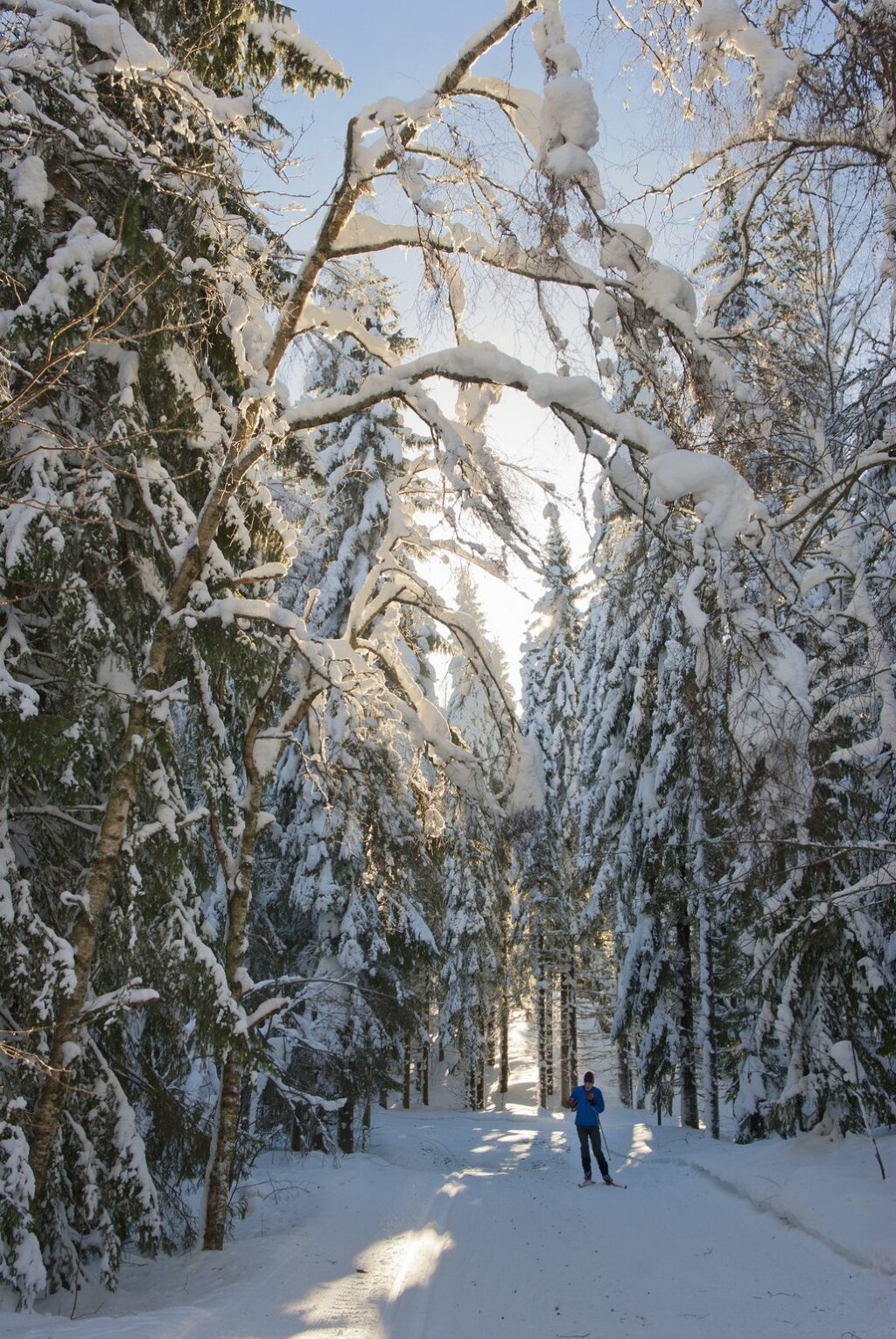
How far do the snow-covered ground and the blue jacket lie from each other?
36.9 inches

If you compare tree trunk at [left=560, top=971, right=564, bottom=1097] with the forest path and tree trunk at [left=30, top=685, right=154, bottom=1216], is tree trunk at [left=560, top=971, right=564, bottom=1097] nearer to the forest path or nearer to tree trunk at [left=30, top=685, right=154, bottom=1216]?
the forest path

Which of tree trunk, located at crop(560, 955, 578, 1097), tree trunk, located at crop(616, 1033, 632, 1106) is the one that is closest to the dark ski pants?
tree trunk, located at crop(560, 955, 578, 1097)

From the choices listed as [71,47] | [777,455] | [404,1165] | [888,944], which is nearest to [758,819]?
[777,455]

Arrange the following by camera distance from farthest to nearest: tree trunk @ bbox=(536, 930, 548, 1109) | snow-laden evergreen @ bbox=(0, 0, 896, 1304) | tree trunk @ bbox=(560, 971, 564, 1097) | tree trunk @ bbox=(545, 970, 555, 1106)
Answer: tree trunk @ bbox=(545, 970, 555, 1106) → tree trunk @ bbox=(536, 930, 548, 1109) → tree trunk @ bbox=(560, 971, 564, 1097) → snow-laden evergreen @ bbox=(0, 0, 896, 1304)

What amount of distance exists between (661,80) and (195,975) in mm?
5981

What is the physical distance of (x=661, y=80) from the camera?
15.7 feet

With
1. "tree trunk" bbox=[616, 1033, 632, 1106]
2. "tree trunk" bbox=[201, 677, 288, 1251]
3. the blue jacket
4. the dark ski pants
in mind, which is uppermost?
"tree trunk" bbox=[201, 677, 288, 1251]

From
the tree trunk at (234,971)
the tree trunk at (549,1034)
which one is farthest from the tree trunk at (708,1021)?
the tree trunk at (549,1034)

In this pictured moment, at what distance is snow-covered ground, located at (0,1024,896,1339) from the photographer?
5.53 m

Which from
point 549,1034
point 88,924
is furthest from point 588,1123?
point 549,1034

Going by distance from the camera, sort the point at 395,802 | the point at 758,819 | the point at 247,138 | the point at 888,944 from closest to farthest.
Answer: the point at 758,819 < the point at 247,138 < the point at 395,802 < the point at 888,944

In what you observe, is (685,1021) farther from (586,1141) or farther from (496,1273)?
(496,1273)

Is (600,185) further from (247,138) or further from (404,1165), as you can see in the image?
(404,1165)

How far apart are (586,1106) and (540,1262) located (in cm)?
492
